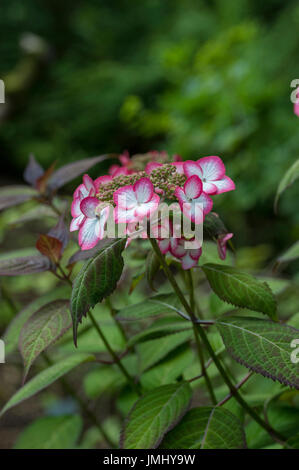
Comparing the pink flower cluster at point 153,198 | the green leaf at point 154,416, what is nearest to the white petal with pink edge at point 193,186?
the pink flower cluster at point 153,198

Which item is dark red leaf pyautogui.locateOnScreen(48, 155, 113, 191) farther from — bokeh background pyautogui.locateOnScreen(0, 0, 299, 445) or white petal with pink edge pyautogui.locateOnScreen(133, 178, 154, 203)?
bokeh background pyautogui.locateOnScreen(0, 0, 299, 445)

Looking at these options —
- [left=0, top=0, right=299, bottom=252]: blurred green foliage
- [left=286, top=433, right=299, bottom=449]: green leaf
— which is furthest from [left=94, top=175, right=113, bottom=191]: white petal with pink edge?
[left=0, top=0, right=299, bottom=252]: blurred green foliage

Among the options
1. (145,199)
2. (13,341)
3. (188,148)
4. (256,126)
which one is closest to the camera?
(145,199)

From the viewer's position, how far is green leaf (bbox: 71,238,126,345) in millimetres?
365

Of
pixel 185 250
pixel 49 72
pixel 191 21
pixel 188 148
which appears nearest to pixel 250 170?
pixel 188 148

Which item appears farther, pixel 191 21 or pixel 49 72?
pixel 49 72

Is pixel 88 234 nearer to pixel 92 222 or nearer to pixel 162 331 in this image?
pixel 92 222

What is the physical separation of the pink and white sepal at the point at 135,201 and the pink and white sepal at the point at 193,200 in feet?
0.07

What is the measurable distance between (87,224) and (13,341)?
263 millimetres

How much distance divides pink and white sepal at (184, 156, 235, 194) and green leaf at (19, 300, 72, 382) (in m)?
0.19

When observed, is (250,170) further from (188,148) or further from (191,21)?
(191,21)

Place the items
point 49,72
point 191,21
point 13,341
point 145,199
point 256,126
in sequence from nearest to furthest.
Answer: point 145,199, point 13,341, point 256,126, point 191,21, point 49,72

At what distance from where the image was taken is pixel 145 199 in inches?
14.4

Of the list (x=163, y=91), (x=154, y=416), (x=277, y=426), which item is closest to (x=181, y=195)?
(x=154, y=416)
